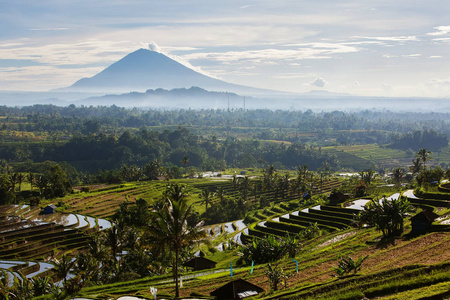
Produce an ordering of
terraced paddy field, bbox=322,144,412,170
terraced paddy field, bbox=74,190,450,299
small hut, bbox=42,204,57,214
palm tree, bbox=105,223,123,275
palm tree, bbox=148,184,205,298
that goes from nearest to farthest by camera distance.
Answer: terraced paddy field, bbox=74,190,450,299 → palm tree, bbox=148,184,205,298 → palm tree, bbox=105,223,123,275 → small hut, bbox=42,204,57,214 → terraced paddy field, bbox=322,144,412,170

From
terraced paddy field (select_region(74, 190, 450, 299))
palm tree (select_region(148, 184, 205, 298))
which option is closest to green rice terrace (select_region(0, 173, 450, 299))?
terraced paddy field (select_region(74, 190, 450, 299))

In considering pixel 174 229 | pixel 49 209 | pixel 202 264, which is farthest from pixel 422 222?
pixel 49 209

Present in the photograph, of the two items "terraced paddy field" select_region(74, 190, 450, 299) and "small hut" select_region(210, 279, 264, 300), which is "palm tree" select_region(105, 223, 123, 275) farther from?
"small hut" select_region(210, 279, 264, 300)

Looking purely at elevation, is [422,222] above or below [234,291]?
below

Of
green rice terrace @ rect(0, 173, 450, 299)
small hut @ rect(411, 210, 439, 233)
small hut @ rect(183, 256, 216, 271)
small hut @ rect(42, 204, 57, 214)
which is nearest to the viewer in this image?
green rice terrace @ rect(0, 173, 450, 299)

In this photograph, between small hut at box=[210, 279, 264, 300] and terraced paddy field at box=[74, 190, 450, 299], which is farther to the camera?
small hut at box=[210, 279, 264, 300]

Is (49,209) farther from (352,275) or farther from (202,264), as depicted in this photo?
(352,275)

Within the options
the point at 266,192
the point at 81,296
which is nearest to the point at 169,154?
the point at 266,192

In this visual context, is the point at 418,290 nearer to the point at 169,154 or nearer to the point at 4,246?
the point at 4,246
